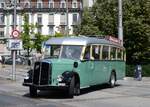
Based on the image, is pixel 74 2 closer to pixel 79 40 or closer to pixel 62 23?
pixel 62 23

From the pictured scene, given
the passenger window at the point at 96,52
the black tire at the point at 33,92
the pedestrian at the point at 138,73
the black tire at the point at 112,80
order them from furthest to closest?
the pedestrian at the point at 138,73
the black tire at the point at 112,80
the passenger window at the point at 96,52
the black tire at the point at 33,92

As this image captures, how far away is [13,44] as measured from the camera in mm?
31438

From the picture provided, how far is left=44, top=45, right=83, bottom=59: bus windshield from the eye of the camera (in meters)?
21.2

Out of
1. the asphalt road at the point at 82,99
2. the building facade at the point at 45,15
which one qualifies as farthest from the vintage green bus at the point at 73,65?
the building facade at the point at 45,15

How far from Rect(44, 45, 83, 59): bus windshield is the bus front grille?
160 cm

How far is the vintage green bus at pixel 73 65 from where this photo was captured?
774 inches

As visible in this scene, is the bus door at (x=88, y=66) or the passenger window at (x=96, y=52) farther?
the passenger window at (x=96, y=52)

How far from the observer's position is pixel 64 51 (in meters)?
21.4

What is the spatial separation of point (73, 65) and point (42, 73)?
1.38 metres

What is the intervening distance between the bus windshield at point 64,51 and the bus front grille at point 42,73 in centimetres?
160

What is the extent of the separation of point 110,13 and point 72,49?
79.5 ft

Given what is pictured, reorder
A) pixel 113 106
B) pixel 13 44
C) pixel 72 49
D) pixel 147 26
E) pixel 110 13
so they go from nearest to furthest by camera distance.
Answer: pixel 113 106 < pixel 72 49 < pixel 13 44 < pixel 147 26 < pixel 110 13

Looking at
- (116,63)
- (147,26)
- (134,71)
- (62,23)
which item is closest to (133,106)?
(116,63)

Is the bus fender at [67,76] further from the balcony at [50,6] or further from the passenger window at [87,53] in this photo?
the balcony at [50,6]
